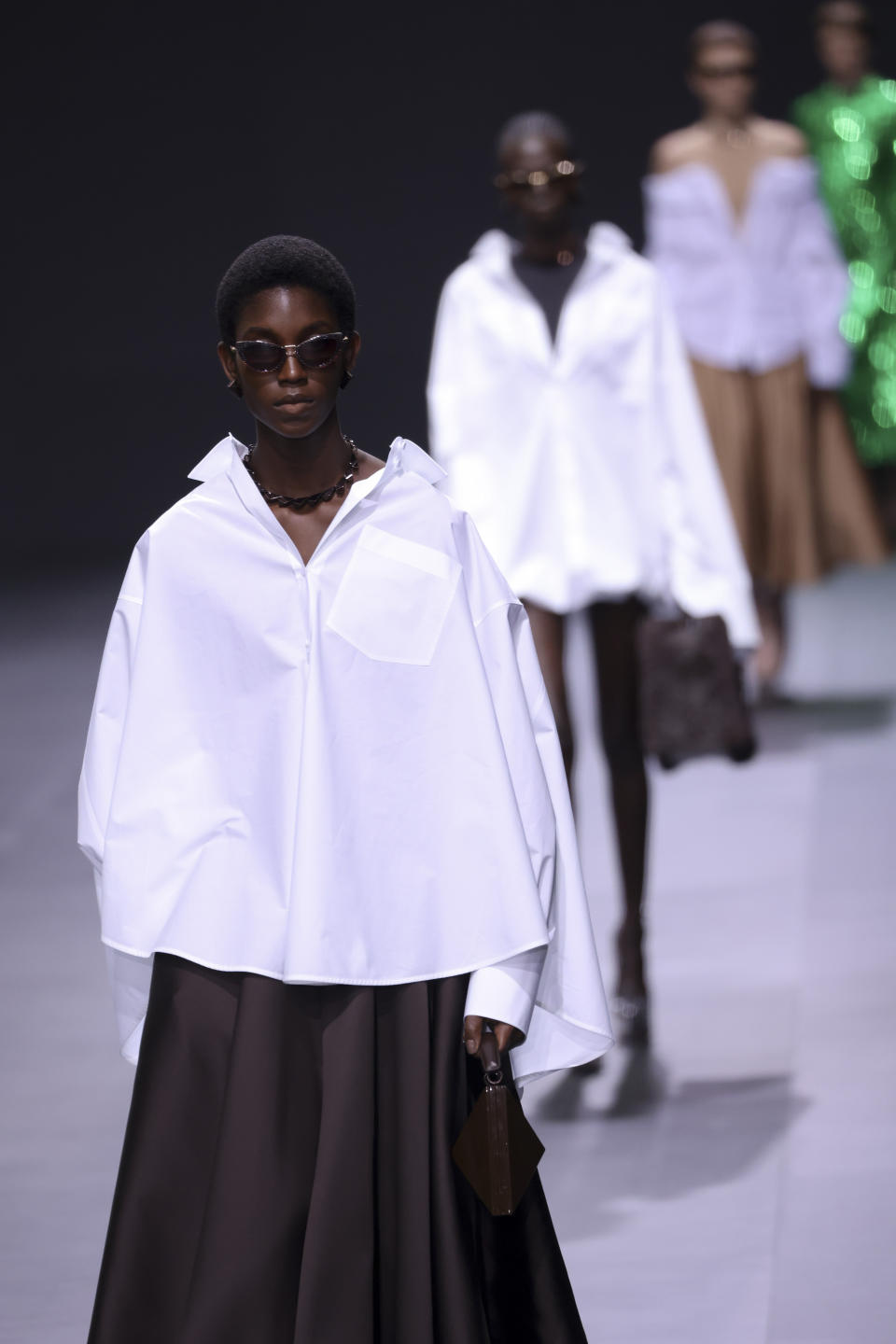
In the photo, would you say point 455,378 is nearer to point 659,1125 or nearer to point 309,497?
point 659,1125

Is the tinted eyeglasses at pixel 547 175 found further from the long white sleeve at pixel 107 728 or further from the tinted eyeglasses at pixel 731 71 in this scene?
the tinted eyeglasses at pixel 731 71

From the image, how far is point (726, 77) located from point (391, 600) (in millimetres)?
5542

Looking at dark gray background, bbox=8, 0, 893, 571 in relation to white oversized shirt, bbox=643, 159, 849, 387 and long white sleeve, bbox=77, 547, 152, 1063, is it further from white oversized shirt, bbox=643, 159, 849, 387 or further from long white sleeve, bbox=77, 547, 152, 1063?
long white sleeve, bbox=77, 547, 152, 1063

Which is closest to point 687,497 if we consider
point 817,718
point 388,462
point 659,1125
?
point 659,1125

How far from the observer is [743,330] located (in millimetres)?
8344

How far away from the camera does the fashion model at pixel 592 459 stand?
4965 mm

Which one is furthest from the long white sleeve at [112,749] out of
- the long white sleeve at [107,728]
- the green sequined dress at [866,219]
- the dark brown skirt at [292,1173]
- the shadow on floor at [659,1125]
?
the green sequined dress at [866,219]

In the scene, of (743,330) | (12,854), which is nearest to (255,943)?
(12,854)

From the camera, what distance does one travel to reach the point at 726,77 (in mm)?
8039

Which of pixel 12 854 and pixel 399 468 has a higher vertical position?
pixel 399 468

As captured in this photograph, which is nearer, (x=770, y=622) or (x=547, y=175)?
(x=547, y=175)

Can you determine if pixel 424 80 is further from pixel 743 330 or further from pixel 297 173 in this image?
pixel 743 330

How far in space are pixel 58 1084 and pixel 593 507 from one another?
1.58 m

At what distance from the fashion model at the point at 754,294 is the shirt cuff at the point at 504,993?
5.55m
